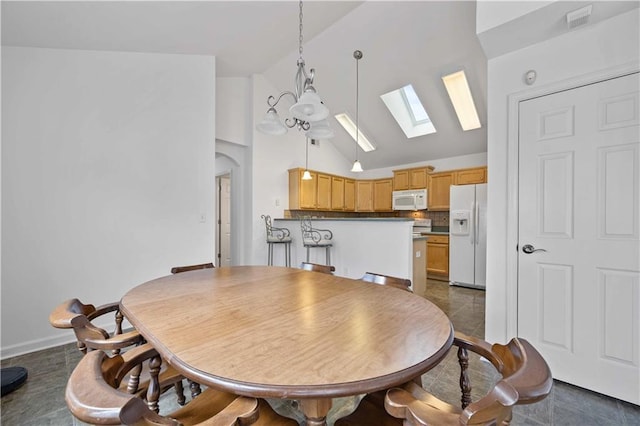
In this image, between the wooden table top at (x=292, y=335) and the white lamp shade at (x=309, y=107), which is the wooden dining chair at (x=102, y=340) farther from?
the white lamp shade at (x=309, y=107)

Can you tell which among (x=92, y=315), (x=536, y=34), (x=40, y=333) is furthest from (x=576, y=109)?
(x=40, y=333)

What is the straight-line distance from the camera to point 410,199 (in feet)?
19.8

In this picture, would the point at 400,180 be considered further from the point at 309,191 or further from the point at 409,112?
the point at 309,191

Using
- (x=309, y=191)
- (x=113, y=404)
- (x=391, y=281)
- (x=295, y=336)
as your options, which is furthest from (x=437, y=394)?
(x=309, y=191)

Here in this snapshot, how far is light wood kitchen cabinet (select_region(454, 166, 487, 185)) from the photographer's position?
5191 mm

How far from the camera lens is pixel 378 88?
491 centimetres

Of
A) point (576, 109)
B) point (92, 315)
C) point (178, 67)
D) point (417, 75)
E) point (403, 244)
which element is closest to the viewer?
point (92, 315)

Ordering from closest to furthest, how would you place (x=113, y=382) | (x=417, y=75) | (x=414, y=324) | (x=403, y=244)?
1. (x=113, y=382)
2. (x=414, y=324)
3. (x=403, y=244)
4. (x=417, y=75)

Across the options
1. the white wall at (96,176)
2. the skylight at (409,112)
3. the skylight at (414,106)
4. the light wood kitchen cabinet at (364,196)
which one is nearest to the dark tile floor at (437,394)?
the white wall at (96,176)

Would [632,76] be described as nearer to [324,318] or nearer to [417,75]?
[324,318]

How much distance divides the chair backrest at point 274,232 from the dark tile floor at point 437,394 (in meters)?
2.76

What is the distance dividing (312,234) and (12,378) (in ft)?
10.4

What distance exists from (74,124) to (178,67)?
1.19 meters

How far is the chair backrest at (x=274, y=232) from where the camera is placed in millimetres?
4645
